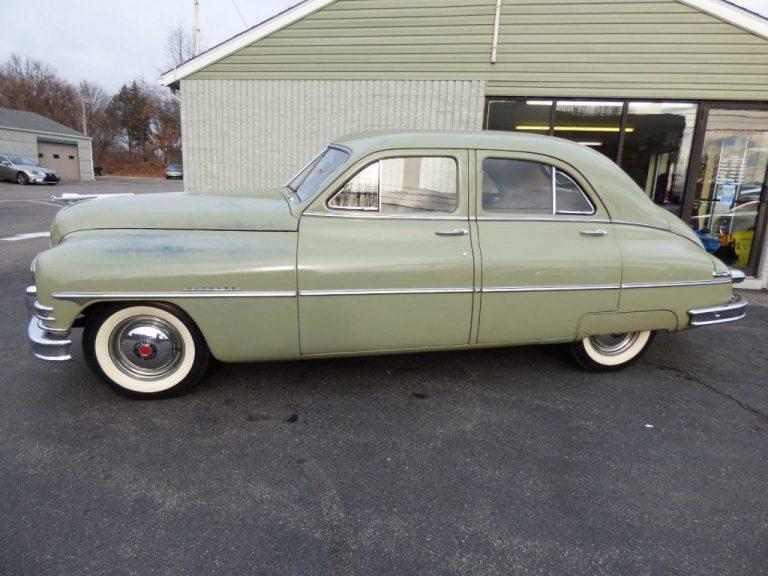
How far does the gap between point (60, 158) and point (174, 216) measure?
41.4m

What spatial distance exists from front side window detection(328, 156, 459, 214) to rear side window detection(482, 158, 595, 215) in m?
0.29

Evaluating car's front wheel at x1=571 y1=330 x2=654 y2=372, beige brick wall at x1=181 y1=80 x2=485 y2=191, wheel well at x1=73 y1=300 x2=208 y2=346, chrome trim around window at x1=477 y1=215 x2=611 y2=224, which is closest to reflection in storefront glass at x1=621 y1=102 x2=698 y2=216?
beige brick wall at x1=181 y1=80 x2=485 y2=191

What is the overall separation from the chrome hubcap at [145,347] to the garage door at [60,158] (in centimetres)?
4011

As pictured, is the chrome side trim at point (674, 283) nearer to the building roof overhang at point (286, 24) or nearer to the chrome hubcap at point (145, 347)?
the chrome hubcap at point (145, 347)

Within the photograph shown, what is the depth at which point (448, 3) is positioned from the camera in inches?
278

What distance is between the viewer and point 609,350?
12.6 ft

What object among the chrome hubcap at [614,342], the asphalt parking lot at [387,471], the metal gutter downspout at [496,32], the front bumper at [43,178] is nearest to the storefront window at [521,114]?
the metal gutter downspout at [496,32]

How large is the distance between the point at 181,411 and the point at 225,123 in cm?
611

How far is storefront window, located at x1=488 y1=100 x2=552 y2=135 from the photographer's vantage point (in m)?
7.26

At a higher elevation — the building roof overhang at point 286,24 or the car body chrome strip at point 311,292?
the building roof overhang at point 286,24

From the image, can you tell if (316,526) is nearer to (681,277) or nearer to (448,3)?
(681,277)

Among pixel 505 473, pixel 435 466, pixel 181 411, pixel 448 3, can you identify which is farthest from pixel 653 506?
pixel 448 3

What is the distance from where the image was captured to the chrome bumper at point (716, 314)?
3660mm

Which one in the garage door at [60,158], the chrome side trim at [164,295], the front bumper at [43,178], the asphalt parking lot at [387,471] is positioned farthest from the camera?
the garage door at [60,158]
